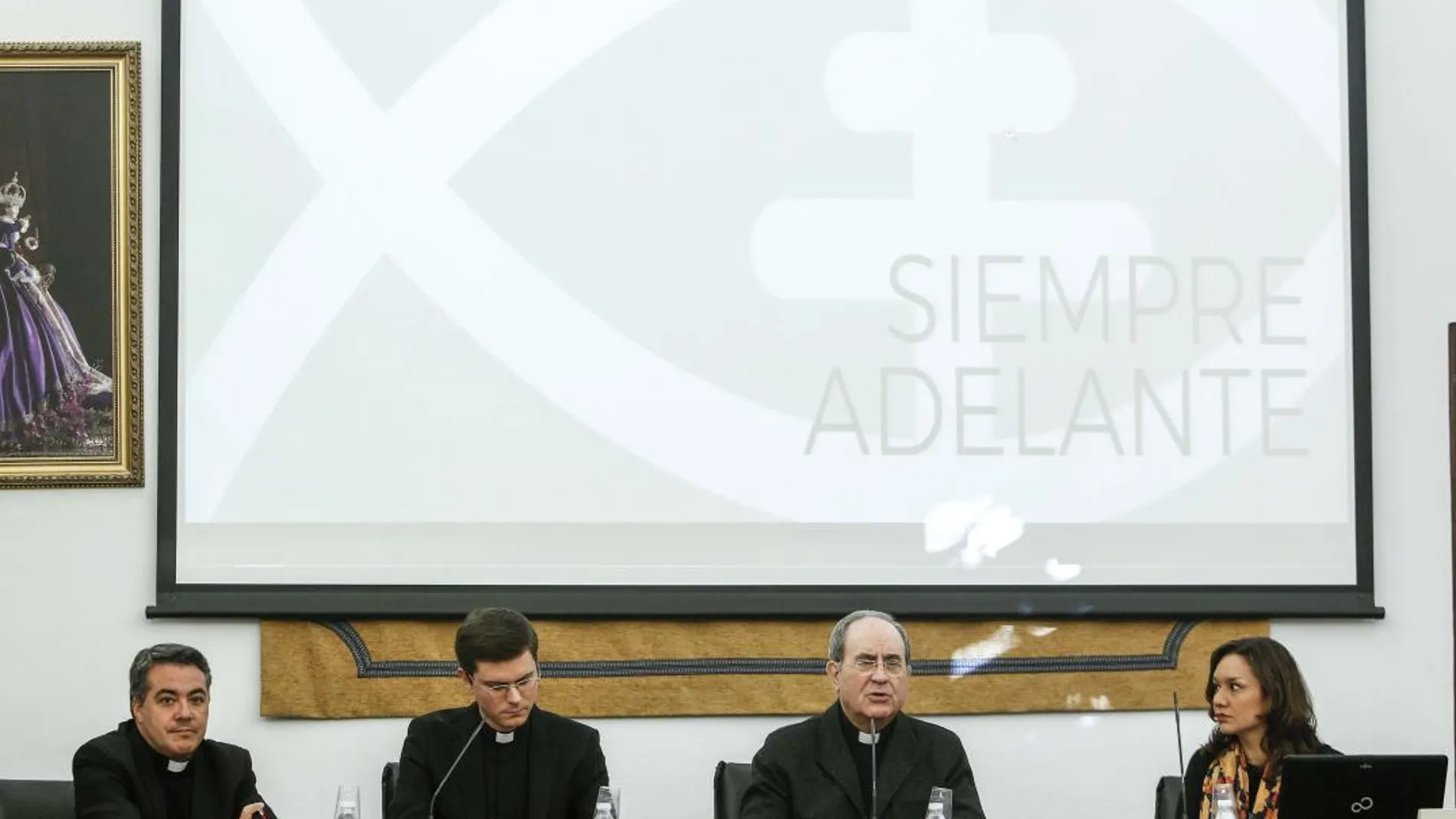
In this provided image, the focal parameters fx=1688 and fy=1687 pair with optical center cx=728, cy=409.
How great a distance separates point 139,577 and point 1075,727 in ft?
7.71

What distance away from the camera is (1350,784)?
2.95 m

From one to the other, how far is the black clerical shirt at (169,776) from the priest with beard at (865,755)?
1.13 m

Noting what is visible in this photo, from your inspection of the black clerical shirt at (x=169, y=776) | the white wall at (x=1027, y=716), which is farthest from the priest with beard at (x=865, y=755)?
the black clerical shirt at (x=169, y=776)

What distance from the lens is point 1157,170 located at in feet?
14.2

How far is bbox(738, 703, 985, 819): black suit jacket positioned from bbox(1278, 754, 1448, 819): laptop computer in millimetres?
669

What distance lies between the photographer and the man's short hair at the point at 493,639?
11.0 feet

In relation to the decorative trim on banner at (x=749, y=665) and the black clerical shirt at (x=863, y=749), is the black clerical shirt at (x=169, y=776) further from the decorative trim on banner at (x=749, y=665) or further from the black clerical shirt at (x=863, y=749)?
the black clerical shirt at (x=863, y=749)

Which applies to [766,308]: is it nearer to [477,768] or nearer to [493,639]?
[493,639]

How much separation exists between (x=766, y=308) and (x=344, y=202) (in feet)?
3.54

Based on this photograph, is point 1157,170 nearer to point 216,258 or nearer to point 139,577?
point 216,258

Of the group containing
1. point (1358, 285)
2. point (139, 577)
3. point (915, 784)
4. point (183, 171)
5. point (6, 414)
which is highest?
point (183, 171)

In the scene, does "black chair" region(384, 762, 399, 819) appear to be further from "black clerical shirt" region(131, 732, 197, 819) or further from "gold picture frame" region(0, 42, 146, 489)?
"gold picture frame" region(0, 42, 146, 489)

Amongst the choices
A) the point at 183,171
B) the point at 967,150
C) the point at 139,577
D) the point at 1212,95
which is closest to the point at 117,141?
the point at 183,171

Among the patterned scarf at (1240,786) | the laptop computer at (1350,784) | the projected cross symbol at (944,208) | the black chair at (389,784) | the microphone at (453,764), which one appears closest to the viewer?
the laptop computer at (1350,784)
